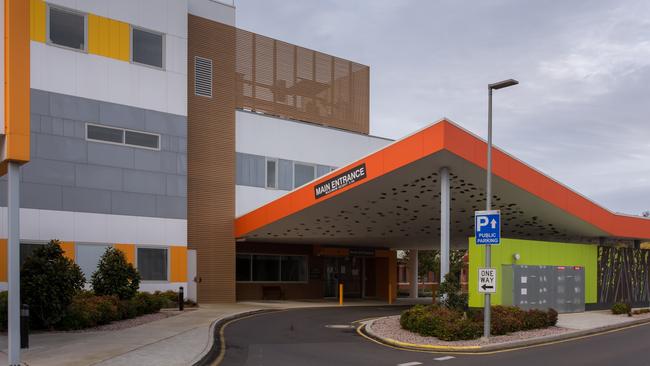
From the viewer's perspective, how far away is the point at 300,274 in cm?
3762

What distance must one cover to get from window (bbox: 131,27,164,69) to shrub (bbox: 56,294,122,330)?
1139cm

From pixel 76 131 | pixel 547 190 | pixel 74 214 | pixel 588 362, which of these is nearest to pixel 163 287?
pixel 74 214

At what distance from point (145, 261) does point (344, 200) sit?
29.5ft

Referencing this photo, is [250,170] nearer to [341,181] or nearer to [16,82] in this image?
[341,181]

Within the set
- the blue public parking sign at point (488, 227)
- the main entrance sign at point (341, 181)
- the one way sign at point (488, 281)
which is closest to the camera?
the one way sign at point (488, 281)

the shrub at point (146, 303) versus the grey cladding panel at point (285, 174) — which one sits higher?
the grey cladding panel at point (285, 174)

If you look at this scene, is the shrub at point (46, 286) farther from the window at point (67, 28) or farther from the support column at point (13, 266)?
the window at point (67, 28)

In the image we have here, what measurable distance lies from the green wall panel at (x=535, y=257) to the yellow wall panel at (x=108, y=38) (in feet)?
53.1

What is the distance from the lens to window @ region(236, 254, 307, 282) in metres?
35.0

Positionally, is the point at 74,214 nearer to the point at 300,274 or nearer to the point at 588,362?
the point at 300,274

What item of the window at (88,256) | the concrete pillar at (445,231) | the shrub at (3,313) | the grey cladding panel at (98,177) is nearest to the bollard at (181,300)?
the window at (88,256)

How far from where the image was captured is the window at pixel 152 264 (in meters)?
27.7

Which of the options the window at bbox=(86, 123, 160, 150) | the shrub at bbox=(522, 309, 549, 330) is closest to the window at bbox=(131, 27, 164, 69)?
the window at bbox=(86, 123, 160, 150)

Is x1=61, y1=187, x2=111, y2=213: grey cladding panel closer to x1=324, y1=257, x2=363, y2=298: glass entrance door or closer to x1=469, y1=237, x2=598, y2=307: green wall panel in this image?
x1=469, y1=237, x2=598, y2=307: green wall panel
